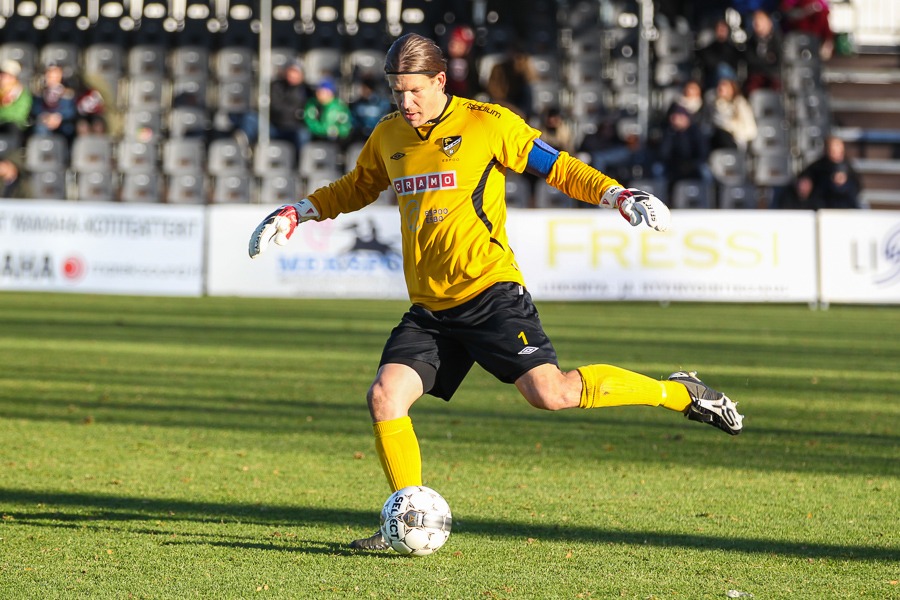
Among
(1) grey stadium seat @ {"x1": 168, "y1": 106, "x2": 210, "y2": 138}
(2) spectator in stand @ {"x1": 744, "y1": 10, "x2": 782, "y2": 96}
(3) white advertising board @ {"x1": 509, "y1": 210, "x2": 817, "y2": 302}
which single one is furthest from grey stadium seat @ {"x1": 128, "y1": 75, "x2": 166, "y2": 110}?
(2) spectator in stand @ {"x1": 744, "y1": 10, "x2": 782, "y2": 96}

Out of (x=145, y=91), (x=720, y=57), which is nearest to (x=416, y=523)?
(x=720, y=57)

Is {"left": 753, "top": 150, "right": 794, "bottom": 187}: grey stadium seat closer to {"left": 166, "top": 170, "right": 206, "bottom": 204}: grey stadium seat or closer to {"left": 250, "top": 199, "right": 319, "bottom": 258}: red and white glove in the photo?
{"left": 166, "top": 170, "right": 206, "bottom": 204}: grey stadium seat

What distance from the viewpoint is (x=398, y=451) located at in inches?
176

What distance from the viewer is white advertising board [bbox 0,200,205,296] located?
55.7 ft

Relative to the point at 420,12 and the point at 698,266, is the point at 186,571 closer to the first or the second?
the point at 698,266

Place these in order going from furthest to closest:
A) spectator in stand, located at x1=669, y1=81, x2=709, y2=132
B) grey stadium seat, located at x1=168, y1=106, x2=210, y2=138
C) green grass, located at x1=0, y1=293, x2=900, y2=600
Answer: grey stadium seat, located at x1=168, y1=106, x2=210, y2=138 < spectator in stand, located at x1=669, y1=81, x2=709, y2=132 < green grass, located at x1=0, y1=293, x2=900, y2=600

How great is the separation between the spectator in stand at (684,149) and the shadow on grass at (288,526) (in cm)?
1488

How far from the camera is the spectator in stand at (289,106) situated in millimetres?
20406

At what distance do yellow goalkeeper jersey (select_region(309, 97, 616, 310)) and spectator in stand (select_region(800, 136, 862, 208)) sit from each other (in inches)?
595

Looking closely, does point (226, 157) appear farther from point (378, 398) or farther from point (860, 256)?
point (378, 398)

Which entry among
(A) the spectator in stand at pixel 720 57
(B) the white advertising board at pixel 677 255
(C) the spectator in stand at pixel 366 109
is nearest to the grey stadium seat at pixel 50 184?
(C) the spectator in stand at pixel 366 109

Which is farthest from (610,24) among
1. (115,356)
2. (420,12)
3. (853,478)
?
(853,478)

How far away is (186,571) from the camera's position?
13.7ft

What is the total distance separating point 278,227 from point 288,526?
1.28 metres
